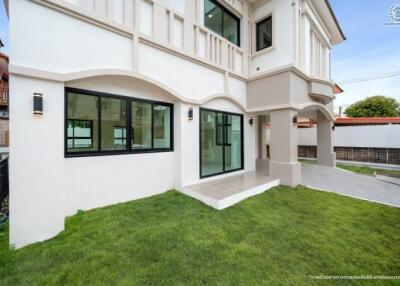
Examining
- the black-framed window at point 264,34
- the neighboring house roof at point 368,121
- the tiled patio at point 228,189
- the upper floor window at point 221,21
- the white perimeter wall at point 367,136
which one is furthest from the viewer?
the neighboring house roof at point 368,121

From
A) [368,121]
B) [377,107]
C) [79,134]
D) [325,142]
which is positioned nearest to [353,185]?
[325,142]

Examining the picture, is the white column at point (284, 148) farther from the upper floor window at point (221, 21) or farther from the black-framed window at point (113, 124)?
the black-framed window at point (113, 124)

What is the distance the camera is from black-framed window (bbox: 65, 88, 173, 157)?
3835 millimetres

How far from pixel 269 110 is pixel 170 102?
378 centimetres

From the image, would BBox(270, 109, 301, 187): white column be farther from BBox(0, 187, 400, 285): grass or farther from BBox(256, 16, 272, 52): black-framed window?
BBox(256, 16, 272, 52): black-framed window

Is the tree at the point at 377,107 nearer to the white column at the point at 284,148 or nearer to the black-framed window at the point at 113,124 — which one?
the white column at the point at 284,148

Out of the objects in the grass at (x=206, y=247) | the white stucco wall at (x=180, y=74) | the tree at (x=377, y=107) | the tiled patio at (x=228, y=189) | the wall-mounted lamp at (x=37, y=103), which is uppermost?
the tree at (x=377, y=107)

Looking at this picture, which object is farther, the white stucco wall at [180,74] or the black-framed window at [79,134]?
the white stucco wall at [180,74]

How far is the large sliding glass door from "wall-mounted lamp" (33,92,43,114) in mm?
4067

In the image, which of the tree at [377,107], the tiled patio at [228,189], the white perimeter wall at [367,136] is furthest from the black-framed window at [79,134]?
the tree at [377,107]

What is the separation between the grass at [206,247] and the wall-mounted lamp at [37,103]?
2.12 meters

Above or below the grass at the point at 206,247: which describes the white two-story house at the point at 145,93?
above

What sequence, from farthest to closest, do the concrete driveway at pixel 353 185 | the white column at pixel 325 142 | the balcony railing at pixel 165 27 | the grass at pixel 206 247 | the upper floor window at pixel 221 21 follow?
the white column at pixel 325 142, the upper floor window at pixel 221 21, the concrete driveway at pixel 353 185, the balcony railing at pixel 165 27, the grass at pixel 206 247

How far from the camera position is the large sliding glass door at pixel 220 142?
621 cm
